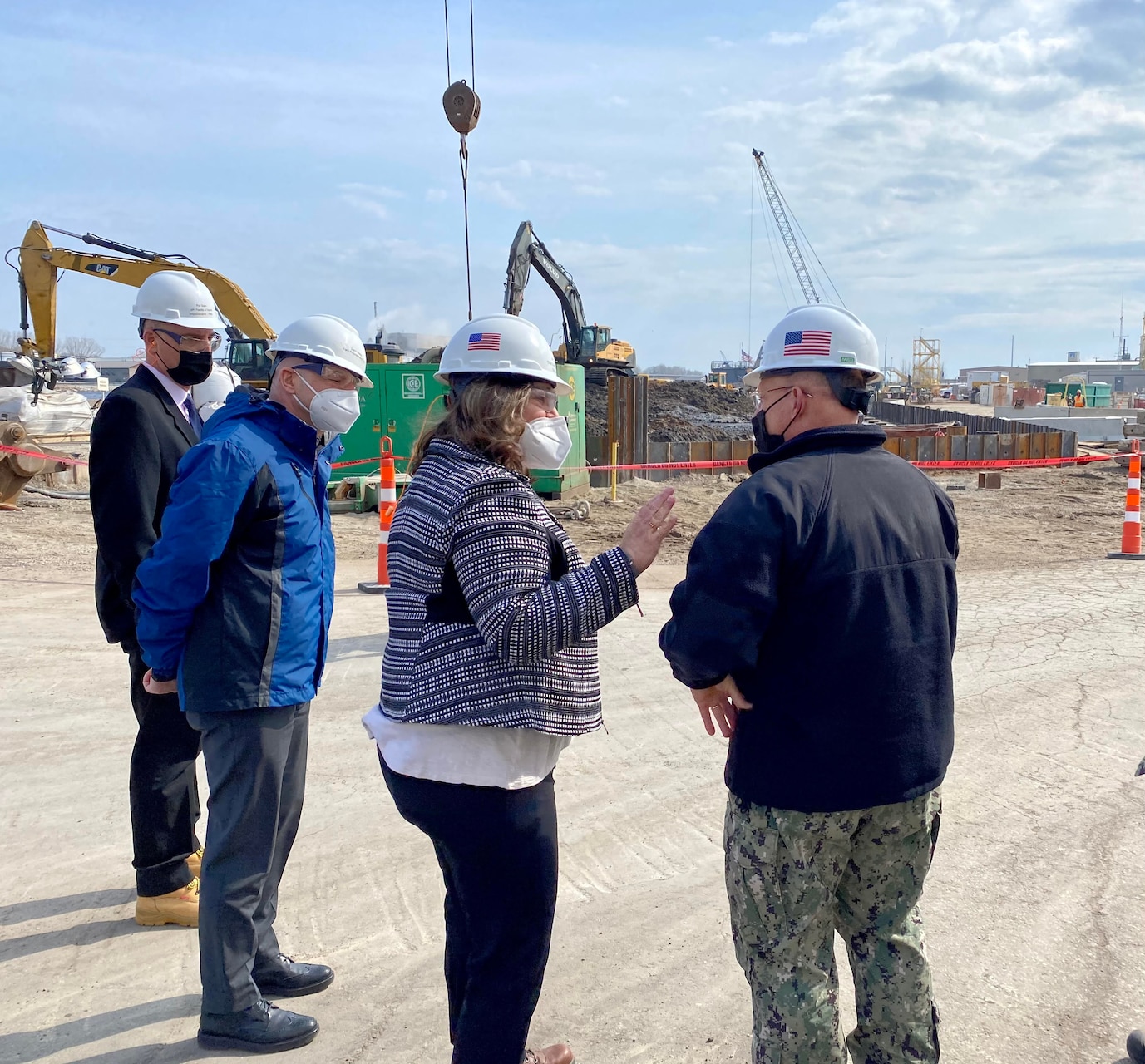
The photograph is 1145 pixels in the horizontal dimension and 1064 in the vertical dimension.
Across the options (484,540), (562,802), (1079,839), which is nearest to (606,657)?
(562,802)

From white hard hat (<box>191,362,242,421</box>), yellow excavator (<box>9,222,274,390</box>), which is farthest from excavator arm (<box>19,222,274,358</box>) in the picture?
white hard hat (<box>191,362,242,421</box>)

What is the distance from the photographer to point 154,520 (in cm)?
329

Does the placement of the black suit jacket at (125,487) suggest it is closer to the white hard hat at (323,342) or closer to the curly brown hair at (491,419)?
the white hard hat at (323,342)

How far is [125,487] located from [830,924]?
2506 millimetres

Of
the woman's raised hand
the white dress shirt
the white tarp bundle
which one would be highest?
the white tarp bundle

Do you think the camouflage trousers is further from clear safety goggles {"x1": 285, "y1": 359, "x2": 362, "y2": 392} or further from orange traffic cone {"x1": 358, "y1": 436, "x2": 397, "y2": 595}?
orange traffic cone {"x1": 358, "y1": 436, "x2": 397, "y2": 595}

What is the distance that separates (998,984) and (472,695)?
217 centimetres

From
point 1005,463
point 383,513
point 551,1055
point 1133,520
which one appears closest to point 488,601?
point 551,1055

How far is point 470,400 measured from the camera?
→ 2309 millimetres

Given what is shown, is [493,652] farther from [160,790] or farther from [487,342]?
[160,790]

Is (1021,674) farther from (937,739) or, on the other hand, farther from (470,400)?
(470,400)

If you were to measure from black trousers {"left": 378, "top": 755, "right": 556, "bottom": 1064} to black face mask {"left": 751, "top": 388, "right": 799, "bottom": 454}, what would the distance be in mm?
981

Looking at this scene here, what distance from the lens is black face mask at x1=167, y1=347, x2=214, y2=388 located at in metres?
3.54

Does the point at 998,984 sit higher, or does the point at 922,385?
the point at 922,385
